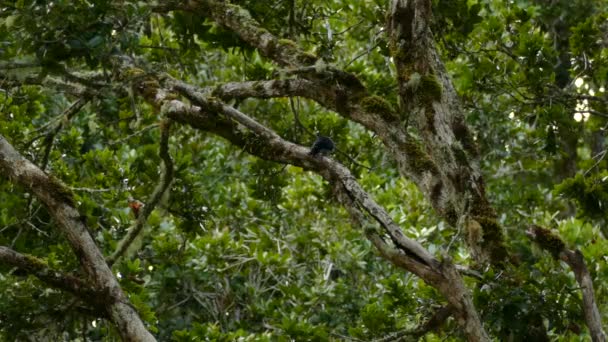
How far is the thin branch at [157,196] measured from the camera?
4.14 meters

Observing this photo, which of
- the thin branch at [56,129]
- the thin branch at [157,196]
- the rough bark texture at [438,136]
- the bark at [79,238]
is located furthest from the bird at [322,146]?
the thin branch at [56,129]

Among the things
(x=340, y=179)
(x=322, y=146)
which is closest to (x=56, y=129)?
(x=322, y=146)

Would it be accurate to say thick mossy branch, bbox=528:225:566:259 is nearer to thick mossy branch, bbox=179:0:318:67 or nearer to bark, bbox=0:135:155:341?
thick mossy branch, bbox=179:0:318:67

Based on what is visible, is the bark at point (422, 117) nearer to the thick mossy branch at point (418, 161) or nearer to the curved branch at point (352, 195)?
the thick mossy branch at point (418, 161)

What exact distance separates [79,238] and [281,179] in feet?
6.53

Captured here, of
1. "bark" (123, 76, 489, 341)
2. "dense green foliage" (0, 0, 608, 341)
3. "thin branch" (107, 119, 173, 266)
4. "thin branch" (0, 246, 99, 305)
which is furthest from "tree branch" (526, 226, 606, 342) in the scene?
"thin branch" (0, 246, 99, 305)

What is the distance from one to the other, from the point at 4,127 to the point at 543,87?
3.29 metres

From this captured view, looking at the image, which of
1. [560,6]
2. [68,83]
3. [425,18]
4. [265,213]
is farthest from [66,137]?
[560,6]

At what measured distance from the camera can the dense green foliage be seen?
4.11m

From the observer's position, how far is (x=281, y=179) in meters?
5.46

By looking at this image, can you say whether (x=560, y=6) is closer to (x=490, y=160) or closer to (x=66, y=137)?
(x=490, y=160)

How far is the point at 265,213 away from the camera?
24.1 ft

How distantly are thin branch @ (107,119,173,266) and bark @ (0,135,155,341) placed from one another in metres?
0.33

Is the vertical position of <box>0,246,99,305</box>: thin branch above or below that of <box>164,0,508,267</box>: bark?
below
